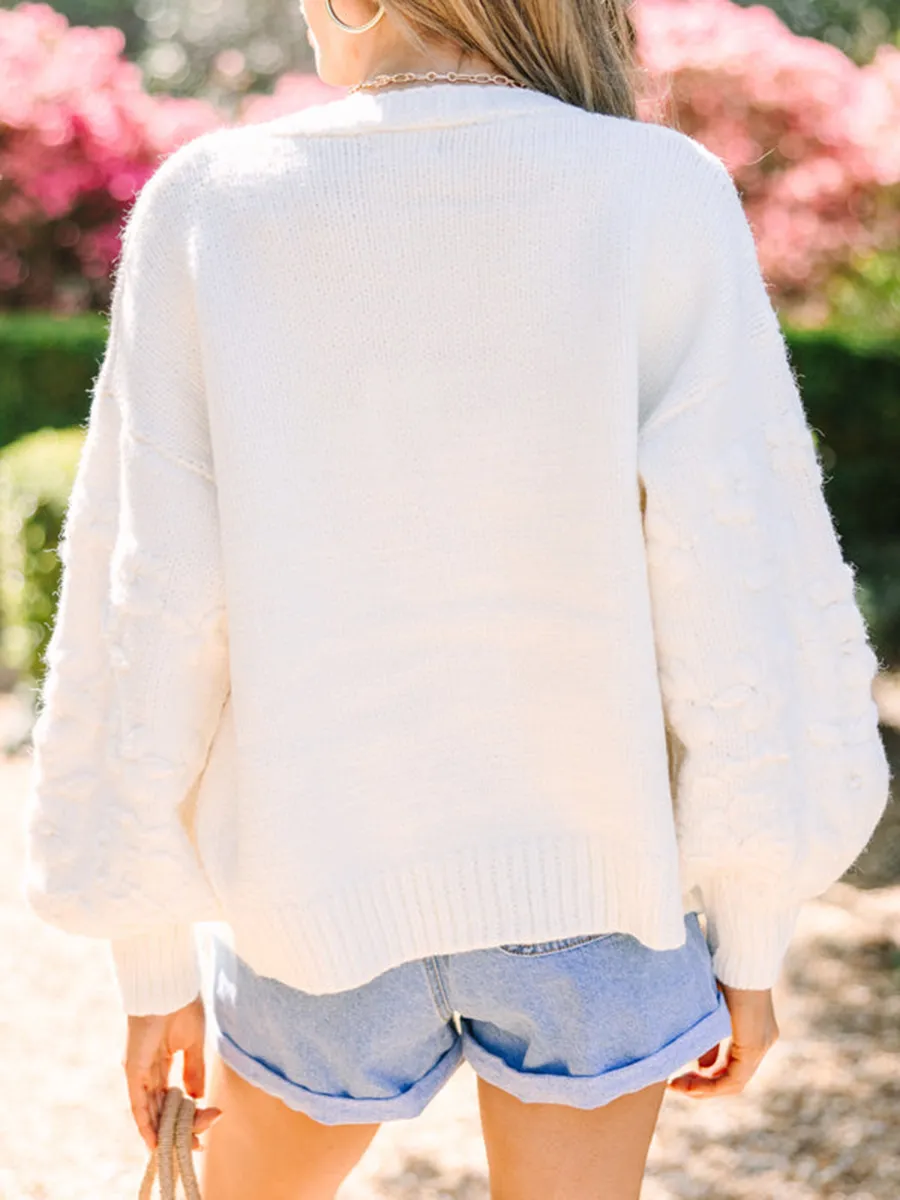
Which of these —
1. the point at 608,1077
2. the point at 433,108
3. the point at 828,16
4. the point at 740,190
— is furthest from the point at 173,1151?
the point at 828,16

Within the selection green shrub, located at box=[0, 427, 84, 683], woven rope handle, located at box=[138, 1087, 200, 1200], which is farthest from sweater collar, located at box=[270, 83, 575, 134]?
green shrub, located at box=[0, 427, 84, 683]

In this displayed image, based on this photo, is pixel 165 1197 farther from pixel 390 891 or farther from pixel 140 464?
pixel 140 464

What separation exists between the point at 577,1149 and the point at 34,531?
13.8 feet

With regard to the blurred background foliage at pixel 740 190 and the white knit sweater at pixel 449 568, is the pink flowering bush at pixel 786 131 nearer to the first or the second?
the blurred background foliage at pixel 740 190

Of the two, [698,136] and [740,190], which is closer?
[740,190]

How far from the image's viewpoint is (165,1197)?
5.18ft

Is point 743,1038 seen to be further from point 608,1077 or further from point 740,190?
point 740,190

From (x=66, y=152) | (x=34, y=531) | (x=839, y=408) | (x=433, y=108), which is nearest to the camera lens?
(x=433, y=108)

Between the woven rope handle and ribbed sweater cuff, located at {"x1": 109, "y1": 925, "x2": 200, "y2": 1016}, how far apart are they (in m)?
0.11

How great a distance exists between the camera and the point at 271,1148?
5.34 feet

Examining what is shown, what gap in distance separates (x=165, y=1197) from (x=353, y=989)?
315mm

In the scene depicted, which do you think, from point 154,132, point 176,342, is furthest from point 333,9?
point 154,132

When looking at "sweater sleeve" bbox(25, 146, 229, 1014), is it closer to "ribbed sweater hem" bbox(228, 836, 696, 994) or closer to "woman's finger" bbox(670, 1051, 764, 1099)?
"ribbed sweater hem" bbox(228, 836, 696, 994)

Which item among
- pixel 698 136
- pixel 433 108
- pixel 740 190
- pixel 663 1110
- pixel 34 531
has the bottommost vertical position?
pixel 740 190
